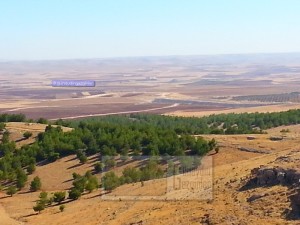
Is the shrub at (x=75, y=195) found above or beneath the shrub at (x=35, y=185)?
above

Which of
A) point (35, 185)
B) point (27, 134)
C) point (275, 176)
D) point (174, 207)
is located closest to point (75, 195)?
point (35, 185)

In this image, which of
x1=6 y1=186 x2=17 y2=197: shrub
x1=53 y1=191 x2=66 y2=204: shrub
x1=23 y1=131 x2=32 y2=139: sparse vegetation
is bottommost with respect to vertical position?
x1=6 y1=186 x2=17 y2=197: shrub

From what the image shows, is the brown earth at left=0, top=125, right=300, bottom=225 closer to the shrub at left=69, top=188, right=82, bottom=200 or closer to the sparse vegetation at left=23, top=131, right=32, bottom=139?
the shrub at left=69, top=188, right=82, bottom=200

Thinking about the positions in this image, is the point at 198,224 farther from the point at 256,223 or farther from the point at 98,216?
the point at 98,216

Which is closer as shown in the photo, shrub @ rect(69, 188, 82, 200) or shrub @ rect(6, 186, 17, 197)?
shrub @ rect(69, 188, 82, 200)

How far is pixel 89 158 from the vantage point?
40.6 m

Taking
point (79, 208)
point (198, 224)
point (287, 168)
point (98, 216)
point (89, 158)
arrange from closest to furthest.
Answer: point (198, 224) → point (287, 168) → point (98, 216) → point (79, 208) → point (89, 158)

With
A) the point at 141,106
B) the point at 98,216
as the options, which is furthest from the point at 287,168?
the point at 141,106

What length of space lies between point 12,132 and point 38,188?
566 inches

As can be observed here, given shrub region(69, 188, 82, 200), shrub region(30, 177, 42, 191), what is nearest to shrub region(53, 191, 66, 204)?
shrub region(69, 188, 82, 200)

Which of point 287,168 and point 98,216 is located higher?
point 287,168

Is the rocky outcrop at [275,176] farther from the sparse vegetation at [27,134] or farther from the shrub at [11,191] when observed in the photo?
the sparse vegetation at [27,134]

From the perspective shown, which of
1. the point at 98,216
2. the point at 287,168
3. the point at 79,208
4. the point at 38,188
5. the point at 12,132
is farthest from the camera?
the point at 12,132

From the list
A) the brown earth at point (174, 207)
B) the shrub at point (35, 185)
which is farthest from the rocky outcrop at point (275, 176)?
the shrub at point (35, 185)
